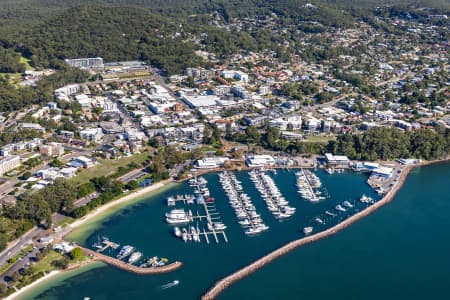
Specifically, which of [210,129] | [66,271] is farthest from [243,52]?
[66,271]

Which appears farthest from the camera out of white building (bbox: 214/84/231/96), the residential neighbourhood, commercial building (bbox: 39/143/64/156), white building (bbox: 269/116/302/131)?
white building (bbox: 214/84/231/96)

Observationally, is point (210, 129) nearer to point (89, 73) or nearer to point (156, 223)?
point (156, 223)

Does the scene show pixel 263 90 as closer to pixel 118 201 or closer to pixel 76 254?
pixel 118 201

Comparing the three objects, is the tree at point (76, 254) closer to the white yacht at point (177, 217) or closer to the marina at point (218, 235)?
the marina at point (218, 235)

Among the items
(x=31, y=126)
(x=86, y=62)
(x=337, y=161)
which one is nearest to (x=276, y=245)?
(x=337, y=161)

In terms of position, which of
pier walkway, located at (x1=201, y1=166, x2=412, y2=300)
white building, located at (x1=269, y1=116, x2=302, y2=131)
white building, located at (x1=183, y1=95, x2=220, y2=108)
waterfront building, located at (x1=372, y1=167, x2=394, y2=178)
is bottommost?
pier walkway, located at (x1=201, y1=166, x2=412, y2=300)

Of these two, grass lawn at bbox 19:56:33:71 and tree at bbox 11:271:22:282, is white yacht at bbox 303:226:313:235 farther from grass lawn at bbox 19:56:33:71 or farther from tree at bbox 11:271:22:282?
grass lawn at bbox 19:56:33:71

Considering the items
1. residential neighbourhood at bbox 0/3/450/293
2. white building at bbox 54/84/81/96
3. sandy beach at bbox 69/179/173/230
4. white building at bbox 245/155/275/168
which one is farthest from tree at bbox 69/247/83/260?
white building at bbox 54/84/81/96
